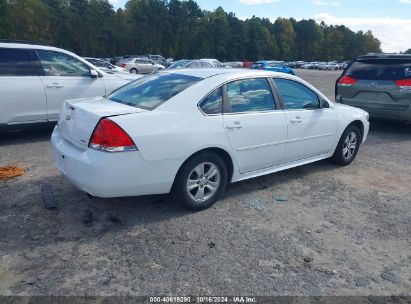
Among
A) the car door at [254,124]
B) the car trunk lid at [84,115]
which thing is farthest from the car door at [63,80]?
the car door at [254,124]

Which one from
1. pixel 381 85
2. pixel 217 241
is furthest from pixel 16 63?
pixel 381 85

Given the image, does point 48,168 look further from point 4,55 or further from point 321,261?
point 321,261

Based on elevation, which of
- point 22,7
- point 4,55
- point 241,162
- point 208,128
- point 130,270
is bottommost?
point 130,270

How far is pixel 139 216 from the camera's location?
4.05m

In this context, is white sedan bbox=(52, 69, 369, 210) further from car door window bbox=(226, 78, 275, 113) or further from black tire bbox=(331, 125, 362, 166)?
black tire bbox=(331, 125, 362, 166)

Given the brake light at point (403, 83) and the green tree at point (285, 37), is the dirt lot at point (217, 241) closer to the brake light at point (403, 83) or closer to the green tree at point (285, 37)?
the brake light at point (403, 83)

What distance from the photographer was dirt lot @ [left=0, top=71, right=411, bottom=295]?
2980 mm

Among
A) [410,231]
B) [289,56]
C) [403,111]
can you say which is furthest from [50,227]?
[289,56]

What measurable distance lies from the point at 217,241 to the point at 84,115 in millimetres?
1831

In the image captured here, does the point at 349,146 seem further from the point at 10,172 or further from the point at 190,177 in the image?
the point at 10,172

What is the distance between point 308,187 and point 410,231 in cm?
140

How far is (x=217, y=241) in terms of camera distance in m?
3.60

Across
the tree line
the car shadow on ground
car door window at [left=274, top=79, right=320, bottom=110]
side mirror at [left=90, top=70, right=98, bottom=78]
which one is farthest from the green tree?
car door window at [left=274, top=79, right=320, bottom=110]

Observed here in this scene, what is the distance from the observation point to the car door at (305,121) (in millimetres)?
4926
